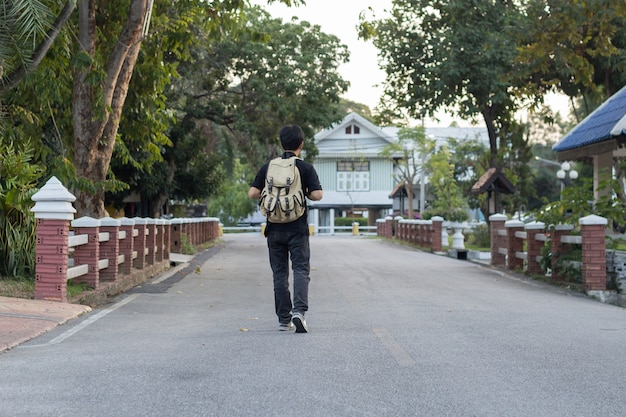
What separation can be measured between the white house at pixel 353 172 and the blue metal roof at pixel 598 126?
38.4 meters

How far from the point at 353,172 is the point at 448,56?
35.5m

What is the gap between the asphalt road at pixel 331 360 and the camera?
5.64m

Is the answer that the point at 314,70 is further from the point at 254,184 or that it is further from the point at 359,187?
the point at 359,187

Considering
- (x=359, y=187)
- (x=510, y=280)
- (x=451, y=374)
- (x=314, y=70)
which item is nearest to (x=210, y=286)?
(x=510, y=280)

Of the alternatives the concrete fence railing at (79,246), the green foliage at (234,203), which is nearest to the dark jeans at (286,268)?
the concrete fence railing at (79,246)

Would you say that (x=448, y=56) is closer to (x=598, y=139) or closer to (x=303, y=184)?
(x=598, y=139)

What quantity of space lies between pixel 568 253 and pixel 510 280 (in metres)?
1.59

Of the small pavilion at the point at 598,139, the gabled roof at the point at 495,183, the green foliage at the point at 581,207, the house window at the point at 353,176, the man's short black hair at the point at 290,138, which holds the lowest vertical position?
the green foliage at the point at 581,207

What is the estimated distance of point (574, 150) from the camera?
23.4m

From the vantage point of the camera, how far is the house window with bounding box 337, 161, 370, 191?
65062 millimetres

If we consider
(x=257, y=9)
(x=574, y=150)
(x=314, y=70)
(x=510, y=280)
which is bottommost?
(x=510, y=280)

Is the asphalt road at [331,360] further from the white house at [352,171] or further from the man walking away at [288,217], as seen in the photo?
the white house at [352,171]

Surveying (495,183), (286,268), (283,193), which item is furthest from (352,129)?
(283,193)

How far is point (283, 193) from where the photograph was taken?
8.71m
